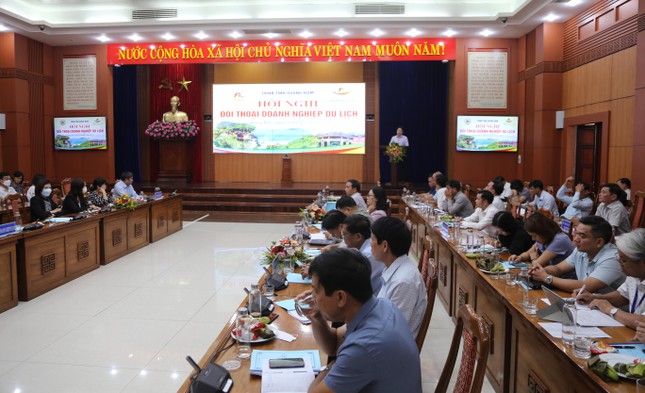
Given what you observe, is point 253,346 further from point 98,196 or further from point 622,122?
point 622,122

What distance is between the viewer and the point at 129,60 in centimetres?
1129

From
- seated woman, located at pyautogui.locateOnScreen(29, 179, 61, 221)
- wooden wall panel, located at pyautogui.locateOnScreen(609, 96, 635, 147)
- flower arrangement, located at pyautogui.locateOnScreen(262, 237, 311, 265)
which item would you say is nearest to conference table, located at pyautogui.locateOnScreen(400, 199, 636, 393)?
flower arrangement, located at pyautogui.locateOnScreen(262, 237, 311, 265)

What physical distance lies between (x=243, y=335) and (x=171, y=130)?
11.5m

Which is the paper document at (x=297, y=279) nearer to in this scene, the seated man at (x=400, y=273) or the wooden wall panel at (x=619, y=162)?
the seated man at (x=400, y=273)

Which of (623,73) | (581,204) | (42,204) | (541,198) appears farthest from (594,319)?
(42,204)

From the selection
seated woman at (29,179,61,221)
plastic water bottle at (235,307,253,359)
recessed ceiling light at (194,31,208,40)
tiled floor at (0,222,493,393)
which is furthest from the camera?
recessed ceiling light at (194,31,208,40)

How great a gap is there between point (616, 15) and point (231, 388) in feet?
25.8

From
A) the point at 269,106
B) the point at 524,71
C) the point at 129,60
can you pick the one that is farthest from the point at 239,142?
the point at 524,71

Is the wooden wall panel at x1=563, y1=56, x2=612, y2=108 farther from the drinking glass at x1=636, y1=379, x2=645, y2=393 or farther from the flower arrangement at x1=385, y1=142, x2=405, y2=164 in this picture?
the drinking glass at x1=636, y1=379, x2=645, y2=393

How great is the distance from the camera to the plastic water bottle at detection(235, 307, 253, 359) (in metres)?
2.11

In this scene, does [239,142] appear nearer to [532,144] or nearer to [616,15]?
[532,144]

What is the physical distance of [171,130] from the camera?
12.9 metres

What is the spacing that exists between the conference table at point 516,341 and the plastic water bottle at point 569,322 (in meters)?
0.03

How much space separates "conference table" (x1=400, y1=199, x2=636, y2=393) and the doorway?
4.74 metres
